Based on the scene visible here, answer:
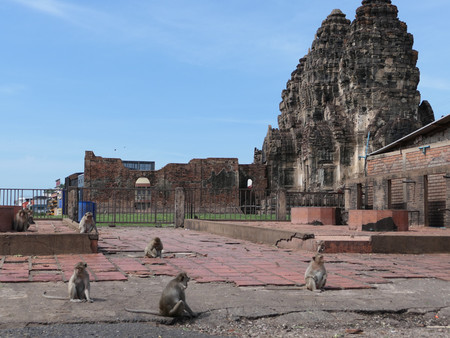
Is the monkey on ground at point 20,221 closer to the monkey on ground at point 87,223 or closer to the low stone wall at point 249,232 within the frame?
the monkey on ground at point 87,223

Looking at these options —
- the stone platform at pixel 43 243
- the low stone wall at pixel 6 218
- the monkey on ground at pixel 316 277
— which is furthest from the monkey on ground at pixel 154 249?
the low stone wall at pixel 6 218

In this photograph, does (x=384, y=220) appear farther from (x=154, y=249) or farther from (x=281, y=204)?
(x=281, y=204)

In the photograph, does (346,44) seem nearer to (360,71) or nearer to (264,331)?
(360,71)

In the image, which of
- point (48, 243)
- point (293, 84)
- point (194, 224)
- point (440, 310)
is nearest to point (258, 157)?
point (293, 84)

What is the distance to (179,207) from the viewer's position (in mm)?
19969

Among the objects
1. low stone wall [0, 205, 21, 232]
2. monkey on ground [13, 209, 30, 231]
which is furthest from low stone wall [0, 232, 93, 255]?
low stone wall [0, 205, 21, 232]

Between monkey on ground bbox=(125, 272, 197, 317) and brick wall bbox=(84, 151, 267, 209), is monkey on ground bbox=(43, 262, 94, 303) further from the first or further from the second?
brick wall bbox=(84, 151, 267, 209)

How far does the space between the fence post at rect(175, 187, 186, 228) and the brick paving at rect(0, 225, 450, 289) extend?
Result: 9.46 m

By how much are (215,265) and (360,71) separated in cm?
3080

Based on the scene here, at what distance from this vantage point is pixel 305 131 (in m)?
40.7

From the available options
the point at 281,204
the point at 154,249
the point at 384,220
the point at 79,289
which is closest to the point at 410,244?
the point at 384,220

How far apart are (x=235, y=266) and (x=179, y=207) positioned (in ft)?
40.2

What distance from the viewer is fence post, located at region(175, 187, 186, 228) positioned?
20.0 m

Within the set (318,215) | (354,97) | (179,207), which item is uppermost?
(354,97)
